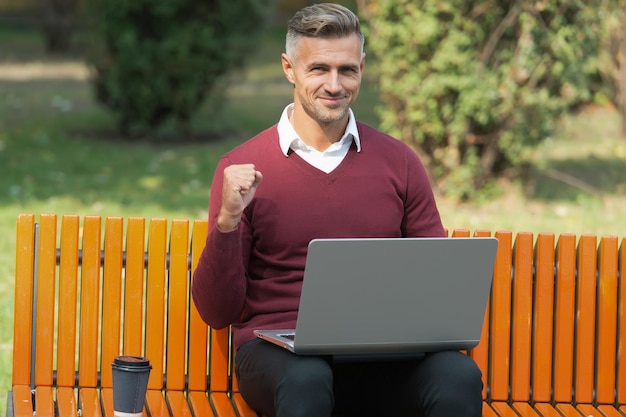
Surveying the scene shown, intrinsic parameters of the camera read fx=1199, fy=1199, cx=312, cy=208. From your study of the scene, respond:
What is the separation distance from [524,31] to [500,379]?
4915 mm

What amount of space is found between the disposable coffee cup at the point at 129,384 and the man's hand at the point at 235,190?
45 cm

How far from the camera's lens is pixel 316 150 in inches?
147

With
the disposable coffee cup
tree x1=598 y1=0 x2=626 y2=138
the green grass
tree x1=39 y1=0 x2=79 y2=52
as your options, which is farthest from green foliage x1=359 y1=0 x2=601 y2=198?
tree x1=39 y1=0 x2=79 y2=52

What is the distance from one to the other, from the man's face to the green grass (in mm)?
1962

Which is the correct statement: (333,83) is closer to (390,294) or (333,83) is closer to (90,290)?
(390,294)

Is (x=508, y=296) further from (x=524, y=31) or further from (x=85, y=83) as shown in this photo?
(x=85, y=83)

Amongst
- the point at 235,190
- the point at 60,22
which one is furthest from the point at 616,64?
the point at 60,22

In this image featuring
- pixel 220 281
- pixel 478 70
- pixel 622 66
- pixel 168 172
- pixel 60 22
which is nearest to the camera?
pixel 220 281

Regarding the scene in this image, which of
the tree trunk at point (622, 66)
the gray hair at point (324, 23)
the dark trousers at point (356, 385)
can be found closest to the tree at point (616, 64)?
the tree trunk at point (622, 66)

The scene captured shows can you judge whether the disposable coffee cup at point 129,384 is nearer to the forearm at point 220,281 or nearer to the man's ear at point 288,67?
the forearm at point 220,281

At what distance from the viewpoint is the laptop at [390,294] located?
3129mm

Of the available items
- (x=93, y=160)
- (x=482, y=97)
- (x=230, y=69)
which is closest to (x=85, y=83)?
(x=230, y=69)

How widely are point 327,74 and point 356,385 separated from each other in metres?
0.92

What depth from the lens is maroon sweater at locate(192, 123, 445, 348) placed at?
3.59 metres
